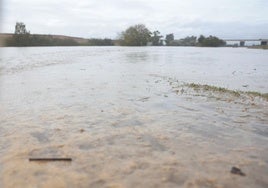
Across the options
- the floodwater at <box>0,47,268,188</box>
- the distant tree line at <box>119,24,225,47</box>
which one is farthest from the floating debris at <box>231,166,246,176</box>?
the distant tree line at <box>119,24,225,47</box>

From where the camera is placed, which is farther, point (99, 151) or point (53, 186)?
point (99, 151)

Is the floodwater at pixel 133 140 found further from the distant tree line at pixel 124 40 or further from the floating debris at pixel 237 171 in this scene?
the distant tree line at pixel 124 40

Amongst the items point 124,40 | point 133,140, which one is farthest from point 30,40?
point 133,140

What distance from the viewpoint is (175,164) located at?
417 centimetres

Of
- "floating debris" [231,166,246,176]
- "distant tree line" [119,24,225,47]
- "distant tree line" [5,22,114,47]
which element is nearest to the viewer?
"floating debris" [231,166,246,176]

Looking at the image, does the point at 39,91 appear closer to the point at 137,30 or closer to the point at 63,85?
the point at 63,85

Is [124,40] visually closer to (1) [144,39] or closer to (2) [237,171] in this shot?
(1) [144,39]

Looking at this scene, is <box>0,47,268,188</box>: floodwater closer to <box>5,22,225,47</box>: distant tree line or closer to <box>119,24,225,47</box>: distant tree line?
<box>5,22,225,47</box>: distant tree line

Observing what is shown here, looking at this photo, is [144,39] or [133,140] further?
[144,39]

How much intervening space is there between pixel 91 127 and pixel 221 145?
2.45 meters

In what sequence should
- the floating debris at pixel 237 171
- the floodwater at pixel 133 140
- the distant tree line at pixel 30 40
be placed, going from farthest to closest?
the distant tree line at pixel 30 40 → the floating debris at pixel 237 171 → the floodwater at pixel 133 140

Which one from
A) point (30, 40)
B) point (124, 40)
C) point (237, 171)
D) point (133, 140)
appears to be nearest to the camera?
point (237, 171)

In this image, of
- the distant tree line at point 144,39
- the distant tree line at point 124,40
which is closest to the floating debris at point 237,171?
the distant tree line at point 124,40

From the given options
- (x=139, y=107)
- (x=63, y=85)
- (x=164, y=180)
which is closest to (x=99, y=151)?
(x=164, y=180)
